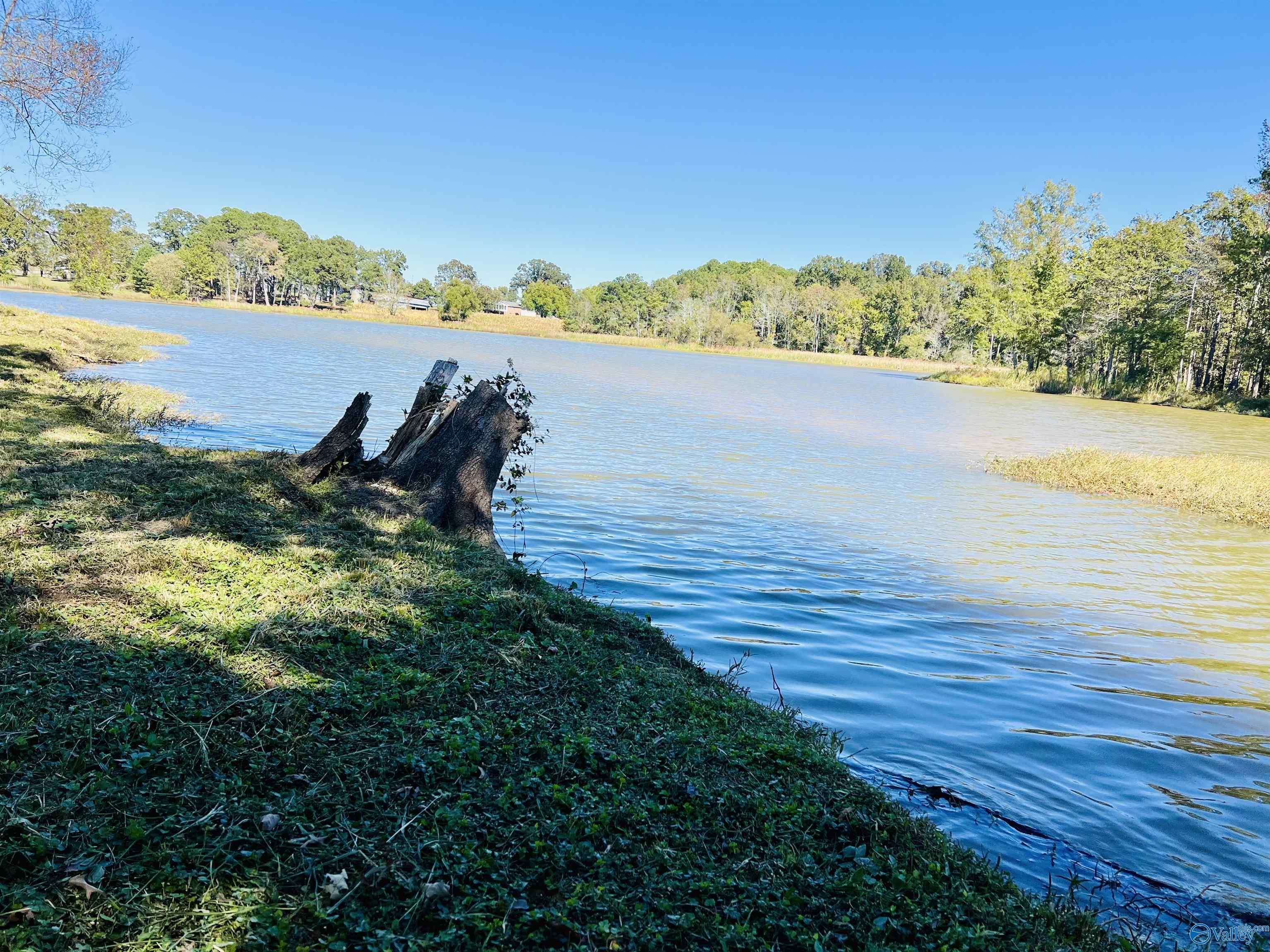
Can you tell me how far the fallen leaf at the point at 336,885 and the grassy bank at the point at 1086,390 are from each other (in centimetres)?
6790

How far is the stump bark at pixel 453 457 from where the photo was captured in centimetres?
851

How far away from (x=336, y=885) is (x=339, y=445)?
6.79 m

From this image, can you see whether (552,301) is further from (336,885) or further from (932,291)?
(336,885)

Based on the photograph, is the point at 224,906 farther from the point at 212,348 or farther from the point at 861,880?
the point at 212,348

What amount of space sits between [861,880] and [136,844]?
2.80 metres

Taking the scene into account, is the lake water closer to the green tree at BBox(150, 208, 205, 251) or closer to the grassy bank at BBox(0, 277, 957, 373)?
the grassy bank at BBox(0, 277, 957, 373)

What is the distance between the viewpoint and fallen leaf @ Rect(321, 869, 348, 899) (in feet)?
8.72

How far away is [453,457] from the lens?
8688mm

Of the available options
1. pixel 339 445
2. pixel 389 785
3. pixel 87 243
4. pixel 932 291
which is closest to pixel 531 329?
pixel 932 291

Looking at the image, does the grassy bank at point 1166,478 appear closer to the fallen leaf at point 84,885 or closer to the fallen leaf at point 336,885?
the fallen leaf at point 336,885

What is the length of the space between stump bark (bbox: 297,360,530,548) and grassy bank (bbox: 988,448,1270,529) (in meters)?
17.4

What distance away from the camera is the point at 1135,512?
1812 cm

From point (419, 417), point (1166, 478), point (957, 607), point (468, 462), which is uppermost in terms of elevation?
point (419, 417)

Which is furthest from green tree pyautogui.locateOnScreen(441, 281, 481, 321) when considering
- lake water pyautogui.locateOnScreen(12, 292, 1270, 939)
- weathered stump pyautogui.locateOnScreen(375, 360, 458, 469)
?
weathered stump pyautogui.locateOnScreen(375, 360, 458, 469)
